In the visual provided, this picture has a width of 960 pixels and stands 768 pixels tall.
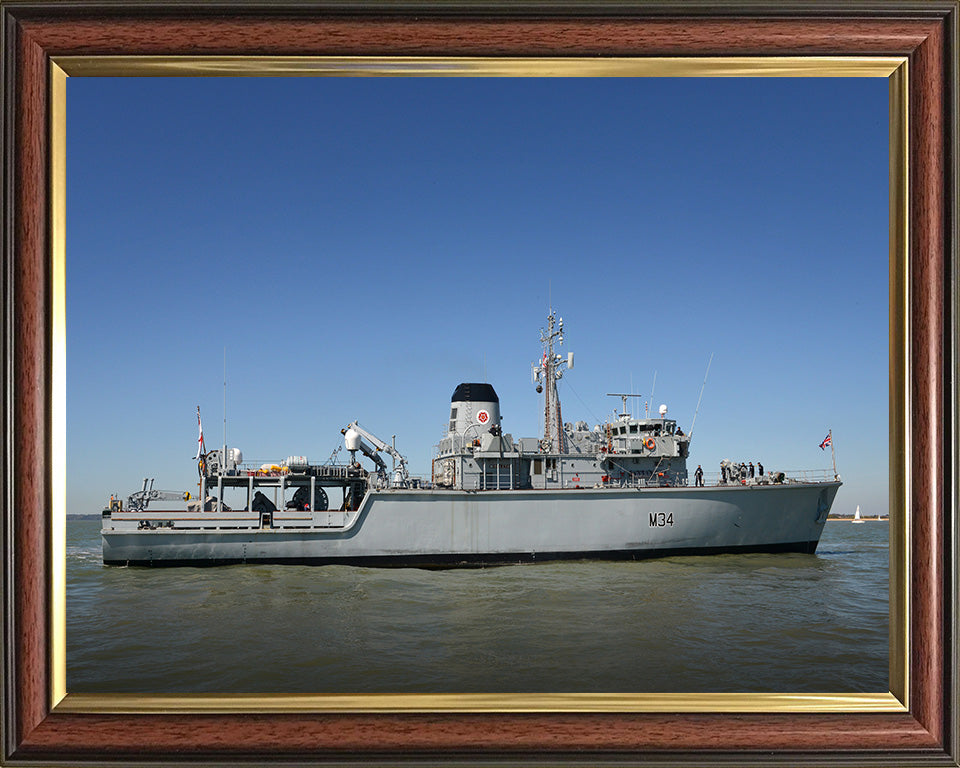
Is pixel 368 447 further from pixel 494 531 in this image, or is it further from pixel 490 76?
pixel 490 76

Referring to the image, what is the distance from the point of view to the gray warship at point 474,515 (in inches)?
1040

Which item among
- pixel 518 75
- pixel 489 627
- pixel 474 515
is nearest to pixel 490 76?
pixel 518 75

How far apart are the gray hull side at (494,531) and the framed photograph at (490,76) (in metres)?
23.7

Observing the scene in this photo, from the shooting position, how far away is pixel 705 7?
3812mm

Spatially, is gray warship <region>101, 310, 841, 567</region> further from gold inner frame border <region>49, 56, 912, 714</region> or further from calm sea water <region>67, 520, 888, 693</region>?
gold inner frame border <region>49, 56, 912, 714</region>

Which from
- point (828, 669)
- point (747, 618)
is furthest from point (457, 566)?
point (828, 669)

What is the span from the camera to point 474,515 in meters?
27.3

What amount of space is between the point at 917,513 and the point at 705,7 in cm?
335

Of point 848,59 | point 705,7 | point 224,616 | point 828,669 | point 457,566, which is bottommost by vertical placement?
point 457,566

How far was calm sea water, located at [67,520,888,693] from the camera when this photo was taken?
18.1 ft

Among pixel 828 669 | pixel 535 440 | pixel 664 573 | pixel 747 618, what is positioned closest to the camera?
pixel 828 669

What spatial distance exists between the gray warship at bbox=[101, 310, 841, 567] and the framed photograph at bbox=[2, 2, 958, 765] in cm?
2342

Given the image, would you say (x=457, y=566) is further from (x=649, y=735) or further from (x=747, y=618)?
(x=649, y=735)

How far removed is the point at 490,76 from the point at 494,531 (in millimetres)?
24541
